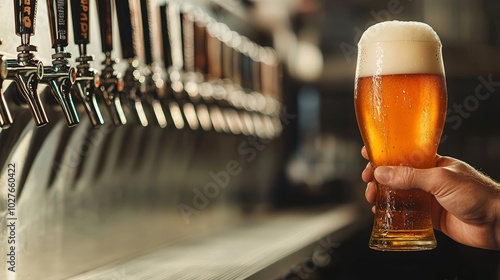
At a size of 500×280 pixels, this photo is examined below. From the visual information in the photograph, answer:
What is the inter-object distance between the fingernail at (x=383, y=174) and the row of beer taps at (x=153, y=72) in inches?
26.1

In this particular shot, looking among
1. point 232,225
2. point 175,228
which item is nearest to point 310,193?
point 232,225

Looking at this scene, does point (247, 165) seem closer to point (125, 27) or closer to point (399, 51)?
point (125, 27)

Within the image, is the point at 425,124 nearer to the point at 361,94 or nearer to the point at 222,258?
the point at 361,94

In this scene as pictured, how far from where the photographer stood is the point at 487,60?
5148mm

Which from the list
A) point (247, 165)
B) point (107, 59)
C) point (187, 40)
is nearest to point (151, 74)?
point (107, 59)

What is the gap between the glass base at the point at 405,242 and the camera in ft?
5.07

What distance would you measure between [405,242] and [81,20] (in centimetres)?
88

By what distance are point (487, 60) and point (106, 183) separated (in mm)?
3424

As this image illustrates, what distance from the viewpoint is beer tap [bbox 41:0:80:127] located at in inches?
66.1

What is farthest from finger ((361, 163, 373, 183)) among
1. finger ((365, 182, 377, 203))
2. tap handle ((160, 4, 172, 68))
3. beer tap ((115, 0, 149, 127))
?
tap handle ((160, 4, 172, 68))

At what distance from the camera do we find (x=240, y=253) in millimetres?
2549

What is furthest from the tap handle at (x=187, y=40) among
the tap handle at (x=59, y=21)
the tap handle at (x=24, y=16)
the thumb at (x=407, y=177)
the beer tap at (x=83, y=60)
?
the thumb at (x=407, y=177)

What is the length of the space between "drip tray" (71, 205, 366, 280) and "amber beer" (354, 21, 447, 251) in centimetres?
59

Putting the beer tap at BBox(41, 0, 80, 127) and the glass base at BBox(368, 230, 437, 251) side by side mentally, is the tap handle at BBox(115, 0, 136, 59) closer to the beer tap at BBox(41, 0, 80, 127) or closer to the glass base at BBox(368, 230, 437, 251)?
the beer tap at BBox(41, 0, 80, 127)
